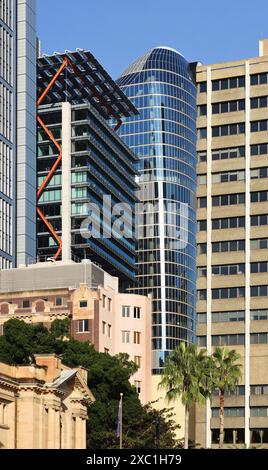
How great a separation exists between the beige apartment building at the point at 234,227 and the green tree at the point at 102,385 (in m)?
32.8

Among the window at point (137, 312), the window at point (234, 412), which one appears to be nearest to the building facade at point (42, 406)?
the window at point (234, 412)

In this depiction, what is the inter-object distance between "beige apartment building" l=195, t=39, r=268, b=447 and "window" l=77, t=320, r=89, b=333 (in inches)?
665

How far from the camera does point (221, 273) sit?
17688 centimetres

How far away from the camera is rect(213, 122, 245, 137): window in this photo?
591 feet

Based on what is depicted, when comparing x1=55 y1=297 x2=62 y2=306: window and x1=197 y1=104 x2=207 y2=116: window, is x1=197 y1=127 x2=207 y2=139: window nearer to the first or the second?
x1=197 y1=104 x2=207 y2=116: window

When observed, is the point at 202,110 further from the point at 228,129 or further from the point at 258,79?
the point at 258,79

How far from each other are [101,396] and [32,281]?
5652 cm

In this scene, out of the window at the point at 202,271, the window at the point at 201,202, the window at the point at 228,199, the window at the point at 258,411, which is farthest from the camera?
the window at the point at 201,202

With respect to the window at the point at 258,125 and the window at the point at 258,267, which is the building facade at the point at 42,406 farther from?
the window at the point at 258,125

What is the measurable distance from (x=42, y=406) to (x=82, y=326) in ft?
227

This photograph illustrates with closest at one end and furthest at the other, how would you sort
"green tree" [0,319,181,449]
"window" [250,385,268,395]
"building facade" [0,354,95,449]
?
"building facade" [0,354,95,449] → "green tree" [0,319,181,449] → "window" [250,385,268,395]

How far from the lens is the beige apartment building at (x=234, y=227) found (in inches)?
6806

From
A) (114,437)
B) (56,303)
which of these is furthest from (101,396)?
(56,303)

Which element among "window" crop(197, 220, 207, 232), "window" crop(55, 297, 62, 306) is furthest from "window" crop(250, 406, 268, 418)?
"window" crop(55, 297, 62, 306)
